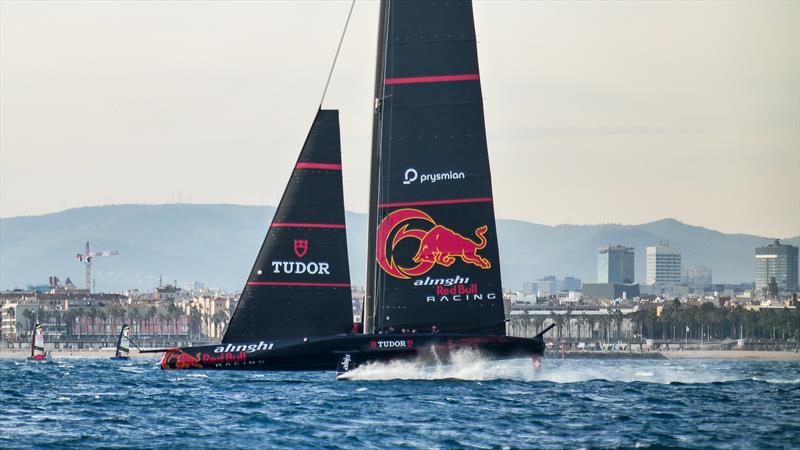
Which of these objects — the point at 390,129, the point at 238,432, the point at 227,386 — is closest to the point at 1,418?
the point at 238,432

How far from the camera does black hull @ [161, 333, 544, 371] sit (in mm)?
40656

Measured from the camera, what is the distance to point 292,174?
43188 millimetres

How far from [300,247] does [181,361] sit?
4.29 m

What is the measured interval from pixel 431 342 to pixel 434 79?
21.9 feet

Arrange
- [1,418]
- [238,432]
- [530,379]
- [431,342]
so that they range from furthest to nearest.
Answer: [530,379], [431,342], [1,418], [238,432]

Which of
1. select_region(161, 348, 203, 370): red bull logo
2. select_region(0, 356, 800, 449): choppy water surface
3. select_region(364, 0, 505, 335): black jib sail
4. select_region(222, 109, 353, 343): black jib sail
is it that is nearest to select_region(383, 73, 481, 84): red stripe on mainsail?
select_region(364, 0, 505, 335): black jib sail

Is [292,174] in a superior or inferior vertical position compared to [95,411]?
superior

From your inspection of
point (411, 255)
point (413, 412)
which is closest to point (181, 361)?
→ point (411, 255)

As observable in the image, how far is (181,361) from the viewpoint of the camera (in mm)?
42250

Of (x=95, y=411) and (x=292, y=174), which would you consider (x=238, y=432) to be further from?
(x=292, y=174)

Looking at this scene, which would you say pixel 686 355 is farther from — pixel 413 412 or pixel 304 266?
pixel 413 412

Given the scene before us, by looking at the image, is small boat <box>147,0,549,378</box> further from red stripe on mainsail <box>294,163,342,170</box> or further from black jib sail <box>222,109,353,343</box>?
red stripe on mainsail <box>294,163,342,170</box>

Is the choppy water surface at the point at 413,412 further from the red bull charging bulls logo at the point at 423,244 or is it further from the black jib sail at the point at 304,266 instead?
the red bull charging bulls logo at the point at 423,244

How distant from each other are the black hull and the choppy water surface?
15.4 inches
